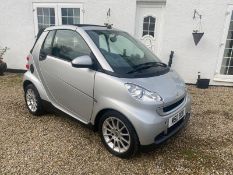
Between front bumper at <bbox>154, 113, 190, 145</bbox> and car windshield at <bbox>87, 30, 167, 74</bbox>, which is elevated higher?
car windshield at <bbox>87, 30, 167, 74</bbox>

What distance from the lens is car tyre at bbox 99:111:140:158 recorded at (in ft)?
9.02

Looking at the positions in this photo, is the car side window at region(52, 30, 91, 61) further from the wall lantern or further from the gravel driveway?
the wall lantern

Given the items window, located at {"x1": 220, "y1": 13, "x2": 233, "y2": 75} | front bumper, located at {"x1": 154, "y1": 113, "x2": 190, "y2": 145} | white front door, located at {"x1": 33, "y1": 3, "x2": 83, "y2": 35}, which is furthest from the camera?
white front door, located at {"x1": 33, "y1": 3, "x2": 83, "y2": 35}

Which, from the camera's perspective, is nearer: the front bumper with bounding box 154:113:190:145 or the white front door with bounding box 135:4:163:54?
the front bumper with bounding box 154:113:190:145

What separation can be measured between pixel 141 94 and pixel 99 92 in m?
0.60

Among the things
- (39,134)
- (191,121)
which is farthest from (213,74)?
(39,134)

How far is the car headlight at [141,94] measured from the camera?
2688 millimetres

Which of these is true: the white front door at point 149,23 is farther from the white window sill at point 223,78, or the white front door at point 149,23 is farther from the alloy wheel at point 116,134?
the alloy wheel at point 116,134

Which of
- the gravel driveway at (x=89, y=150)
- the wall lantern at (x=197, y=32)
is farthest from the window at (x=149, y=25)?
the gravel driveway at (x=89, y=150)

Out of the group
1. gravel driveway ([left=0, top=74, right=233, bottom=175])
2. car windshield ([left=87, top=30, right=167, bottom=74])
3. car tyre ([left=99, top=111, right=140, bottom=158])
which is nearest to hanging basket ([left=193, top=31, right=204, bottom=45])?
gravel driveway ([left=0, top=74, right=233, bottom=175])

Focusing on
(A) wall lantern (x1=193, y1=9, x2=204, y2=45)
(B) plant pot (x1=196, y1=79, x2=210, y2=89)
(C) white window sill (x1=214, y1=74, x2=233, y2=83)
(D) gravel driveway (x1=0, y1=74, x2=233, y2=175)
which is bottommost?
(D) gravel driveway (x1=0, y1=74, x2=233, y2=175)

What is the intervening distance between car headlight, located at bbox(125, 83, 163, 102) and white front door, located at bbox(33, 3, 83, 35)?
5141mm

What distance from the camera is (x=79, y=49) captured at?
3270 mm

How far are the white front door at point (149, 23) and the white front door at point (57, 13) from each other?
192 centimetres
